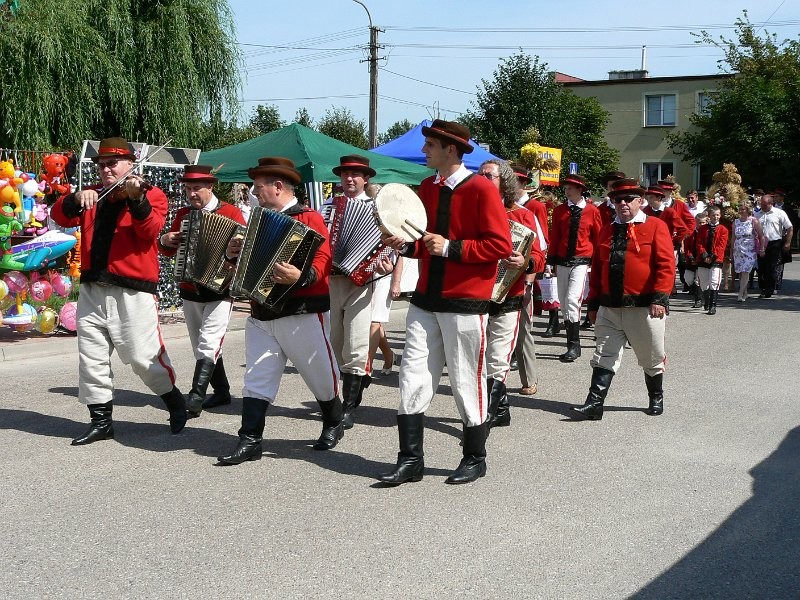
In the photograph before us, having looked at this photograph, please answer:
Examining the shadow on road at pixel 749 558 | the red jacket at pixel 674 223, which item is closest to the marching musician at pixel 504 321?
the shadow on road at pixel 749 558

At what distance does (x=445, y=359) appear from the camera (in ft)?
19.1

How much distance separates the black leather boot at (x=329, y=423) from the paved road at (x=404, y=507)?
84 mm

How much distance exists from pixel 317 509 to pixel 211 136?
18.9 m

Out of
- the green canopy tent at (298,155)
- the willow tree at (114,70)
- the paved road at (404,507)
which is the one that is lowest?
the paved road at (404,507)

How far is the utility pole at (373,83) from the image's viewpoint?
26859 mm

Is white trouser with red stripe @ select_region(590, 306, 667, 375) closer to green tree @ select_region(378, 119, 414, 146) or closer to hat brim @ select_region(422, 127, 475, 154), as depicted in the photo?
hat brim @ select_region(422, 127, 475, 154)

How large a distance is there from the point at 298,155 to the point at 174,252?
645 cm

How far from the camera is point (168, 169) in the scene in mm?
13742

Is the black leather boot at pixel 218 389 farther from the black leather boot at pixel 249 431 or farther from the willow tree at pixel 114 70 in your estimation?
the willow tree at pixel 114 70

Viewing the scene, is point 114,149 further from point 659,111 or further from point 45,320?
point 659,111

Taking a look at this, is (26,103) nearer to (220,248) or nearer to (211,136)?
(211,136)

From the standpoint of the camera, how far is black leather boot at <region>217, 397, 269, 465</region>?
6.08m

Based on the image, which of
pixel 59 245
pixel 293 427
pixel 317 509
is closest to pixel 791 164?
pixel 59 245

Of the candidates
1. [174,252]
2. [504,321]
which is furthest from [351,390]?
[174,252]
